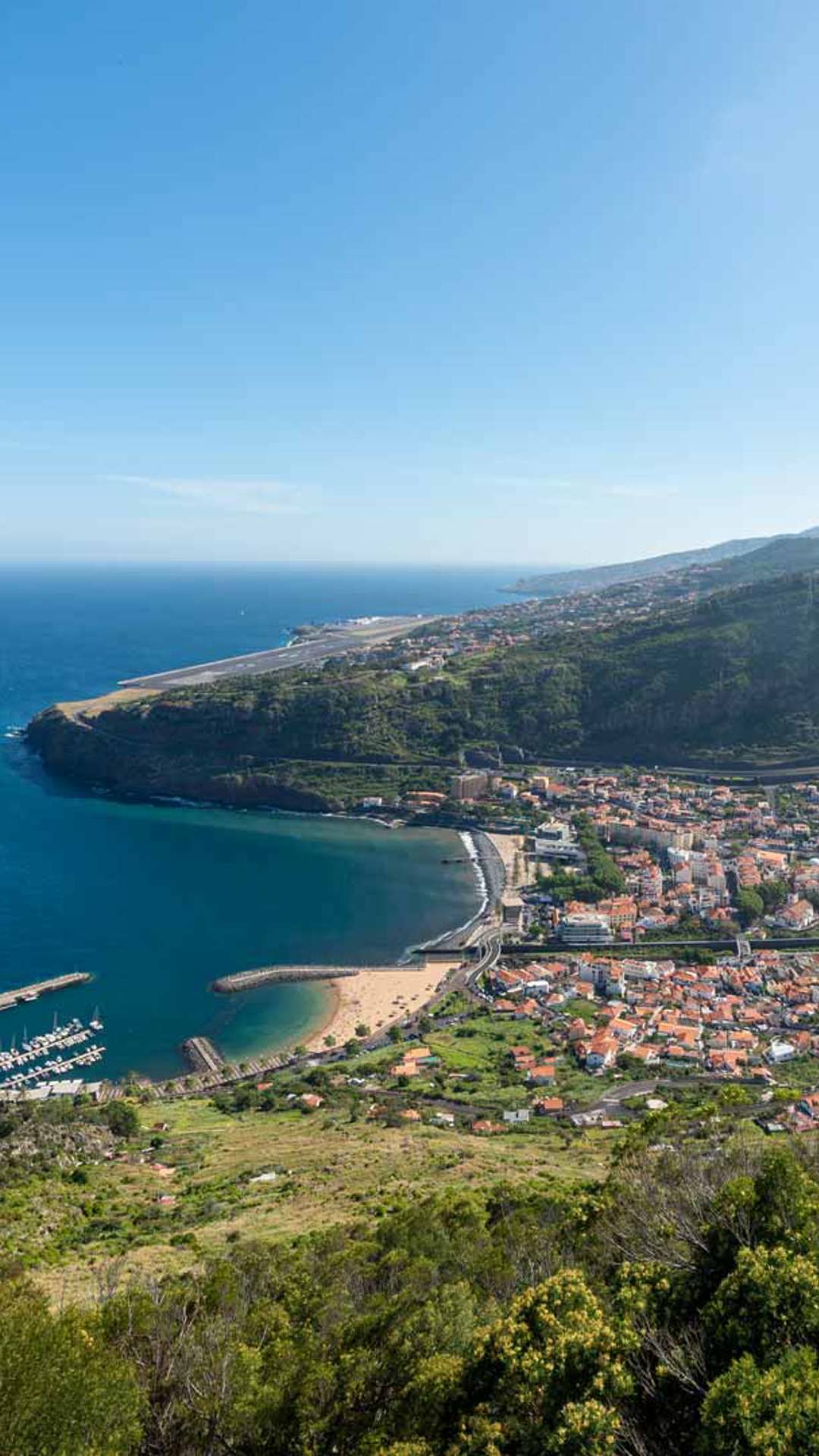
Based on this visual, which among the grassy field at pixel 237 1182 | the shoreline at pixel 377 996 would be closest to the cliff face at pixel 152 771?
the shoreline at pixel 377 996

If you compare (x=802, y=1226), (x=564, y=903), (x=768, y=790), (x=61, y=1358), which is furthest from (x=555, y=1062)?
(x=768, y=790)

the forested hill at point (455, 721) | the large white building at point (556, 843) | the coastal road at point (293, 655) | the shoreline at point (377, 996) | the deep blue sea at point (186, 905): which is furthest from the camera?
the coastal road at point (293, 655)

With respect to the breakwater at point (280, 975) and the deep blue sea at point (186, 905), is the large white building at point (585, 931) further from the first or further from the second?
the breakwater at point (280, 975)

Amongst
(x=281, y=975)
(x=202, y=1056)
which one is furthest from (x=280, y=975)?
(x=202, y=1056)

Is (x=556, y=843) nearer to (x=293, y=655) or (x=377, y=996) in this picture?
(x=377, y=996)

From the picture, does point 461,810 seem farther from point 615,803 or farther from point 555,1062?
point 555,1062

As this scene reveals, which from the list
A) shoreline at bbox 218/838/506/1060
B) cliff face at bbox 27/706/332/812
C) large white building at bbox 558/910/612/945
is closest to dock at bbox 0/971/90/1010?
shoreline at bbox 218/838/506/1060

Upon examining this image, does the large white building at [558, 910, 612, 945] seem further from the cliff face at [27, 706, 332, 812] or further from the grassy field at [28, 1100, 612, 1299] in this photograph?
the cliff face at [27, 706, 332, 812]
